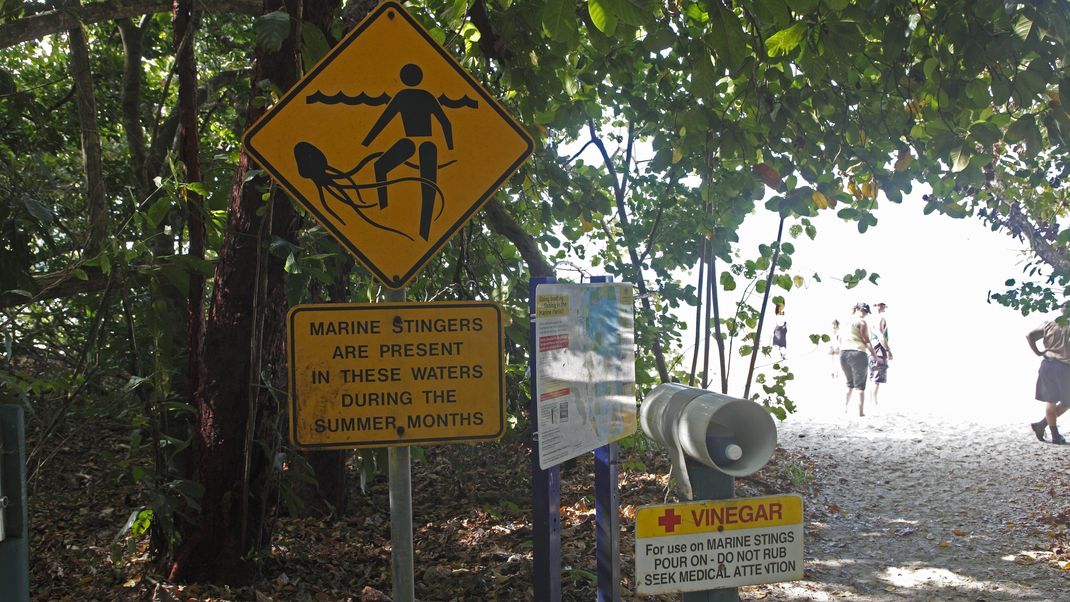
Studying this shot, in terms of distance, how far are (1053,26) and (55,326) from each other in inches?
256

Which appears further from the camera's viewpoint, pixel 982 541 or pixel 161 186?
pixel 982 541

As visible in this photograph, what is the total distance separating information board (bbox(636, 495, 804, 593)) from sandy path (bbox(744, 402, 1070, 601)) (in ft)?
10.0

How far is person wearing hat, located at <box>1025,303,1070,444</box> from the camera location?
34.7 feet

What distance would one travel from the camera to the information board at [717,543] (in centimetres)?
285

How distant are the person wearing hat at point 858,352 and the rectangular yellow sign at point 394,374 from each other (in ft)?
38.1

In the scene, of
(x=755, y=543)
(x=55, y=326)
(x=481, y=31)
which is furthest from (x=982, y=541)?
(x=55, y=326)

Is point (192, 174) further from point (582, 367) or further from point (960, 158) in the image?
point (960, 158)

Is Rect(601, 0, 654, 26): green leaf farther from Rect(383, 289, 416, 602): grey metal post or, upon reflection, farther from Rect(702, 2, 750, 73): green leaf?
Rect(383, 289, 416, 602): grey metal post

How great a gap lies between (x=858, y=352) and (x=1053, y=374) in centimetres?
301

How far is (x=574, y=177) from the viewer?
6883 millimetres

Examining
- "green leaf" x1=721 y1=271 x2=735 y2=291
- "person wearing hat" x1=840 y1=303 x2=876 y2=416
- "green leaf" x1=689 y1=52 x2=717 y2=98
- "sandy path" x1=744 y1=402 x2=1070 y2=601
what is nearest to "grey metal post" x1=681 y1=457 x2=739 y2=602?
"green leaf" x1=689 y1=52 x2=717 y2=98

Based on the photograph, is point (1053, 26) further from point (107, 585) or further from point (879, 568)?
point (107, 585)

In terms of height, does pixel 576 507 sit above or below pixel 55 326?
below

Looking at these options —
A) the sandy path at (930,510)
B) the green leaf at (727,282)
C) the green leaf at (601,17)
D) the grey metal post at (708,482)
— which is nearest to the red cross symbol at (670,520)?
the grey metal post at (708,482)
